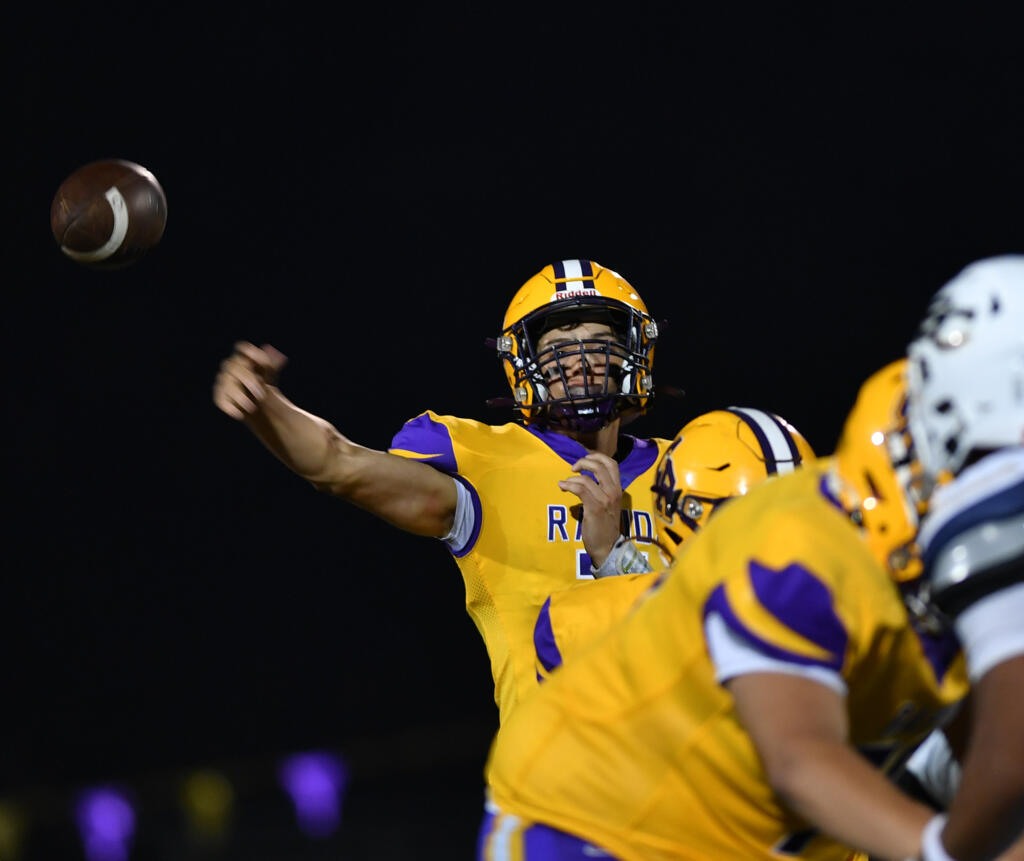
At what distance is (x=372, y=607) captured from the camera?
6602 mm

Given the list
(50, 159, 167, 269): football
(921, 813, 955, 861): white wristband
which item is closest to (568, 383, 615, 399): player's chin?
(50, 159, 167, 269): football

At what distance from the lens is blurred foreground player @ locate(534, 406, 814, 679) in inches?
76.8

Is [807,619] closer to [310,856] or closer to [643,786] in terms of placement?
[643,786]

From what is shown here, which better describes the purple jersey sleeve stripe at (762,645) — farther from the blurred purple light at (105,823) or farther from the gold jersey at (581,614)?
the blurred purple light at (105,823)

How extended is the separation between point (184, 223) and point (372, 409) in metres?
1.20

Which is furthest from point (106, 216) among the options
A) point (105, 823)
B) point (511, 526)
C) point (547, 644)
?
point (105, 823)

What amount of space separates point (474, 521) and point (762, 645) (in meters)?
1.55

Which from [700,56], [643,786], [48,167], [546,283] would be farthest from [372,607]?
[643,786]

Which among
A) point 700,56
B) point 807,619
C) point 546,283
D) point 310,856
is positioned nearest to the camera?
point 807,619

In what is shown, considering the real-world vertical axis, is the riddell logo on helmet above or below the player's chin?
above

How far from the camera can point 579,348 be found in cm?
288

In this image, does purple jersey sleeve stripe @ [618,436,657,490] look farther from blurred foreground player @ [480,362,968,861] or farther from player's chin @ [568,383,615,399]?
blurred foreground player @ [480,362,968,861]

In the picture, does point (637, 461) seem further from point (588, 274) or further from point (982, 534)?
point (982, 534)

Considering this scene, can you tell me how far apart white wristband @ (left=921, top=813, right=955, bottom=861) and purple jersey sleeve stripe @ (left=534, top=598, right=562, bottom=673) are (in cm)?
86
